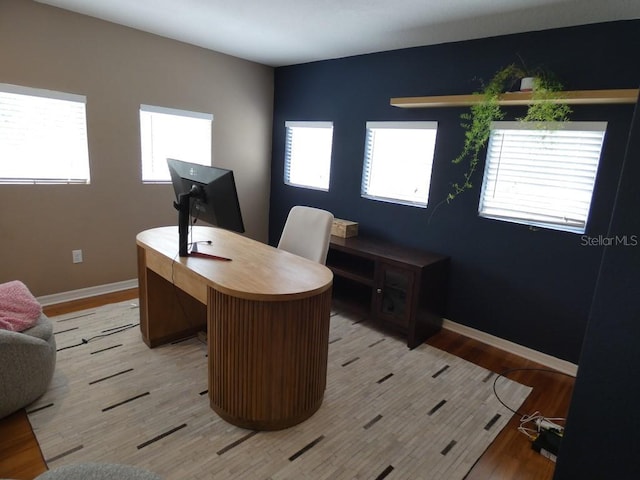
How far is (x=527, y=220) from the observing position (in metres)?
2.81

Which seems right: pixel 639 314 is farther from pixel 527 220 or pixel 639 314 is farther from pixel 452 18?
pixel 452 18

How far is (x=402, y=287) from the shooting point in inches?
116

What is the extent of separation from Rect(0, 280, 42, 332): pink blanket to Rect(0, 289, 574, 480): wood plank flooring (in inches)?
18.1

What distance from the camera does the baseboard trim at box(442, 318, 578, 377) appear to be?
2.70 meters

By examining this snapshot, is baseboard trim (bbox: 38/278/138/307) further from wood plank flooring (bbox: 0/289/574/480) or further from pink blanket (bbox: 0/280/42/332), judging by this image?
wood plank flooring (bbox: 0/289/574/480)

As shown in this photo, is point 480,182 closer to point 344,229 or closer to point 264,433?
point 344,229

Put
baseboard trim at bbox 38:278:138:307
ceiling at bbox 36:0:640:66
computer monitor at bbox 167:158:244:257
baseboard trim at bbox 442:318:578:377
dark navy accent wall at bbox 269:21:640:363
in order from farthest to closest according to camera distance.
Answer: baseboard trim at bbox 38:278:138:307, baseboard trim at bbox 442:318:578:377, dark navy accent wall at bbox 269:21:640:363, ceiling at bbox 36:0:640:66, computer monitor at bbox 167:158:244:257

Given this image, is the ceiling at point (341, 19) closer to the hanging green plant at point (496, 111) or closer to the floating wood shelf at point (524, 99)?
the hanging green plant at point (496, 111)

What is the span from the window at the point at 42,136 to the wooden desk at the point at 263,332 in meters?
1.71

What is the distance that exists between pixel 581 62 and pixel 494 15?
657mm

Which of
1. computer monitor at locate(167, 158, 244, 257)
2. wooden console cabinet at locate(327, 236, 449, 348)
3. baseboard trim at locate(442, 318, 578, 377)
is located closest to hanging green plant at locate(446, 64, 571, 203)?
wooden console cabinet at locate(327, 236, 449, 348)

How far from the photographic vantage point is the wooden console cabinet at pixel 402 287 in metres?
2.88

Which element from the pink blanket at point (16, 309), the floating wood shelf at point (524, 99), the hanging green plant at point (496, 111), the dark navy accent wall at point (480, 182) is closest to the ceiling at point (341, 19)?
the dark navy accent wall at point (480, 182)

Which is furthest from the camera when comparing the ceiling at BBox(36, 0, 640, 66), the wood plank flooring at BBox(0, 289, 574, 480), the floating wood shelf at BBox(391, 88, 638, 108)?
the ceiling at BBox(36, 0, 640, 66)
